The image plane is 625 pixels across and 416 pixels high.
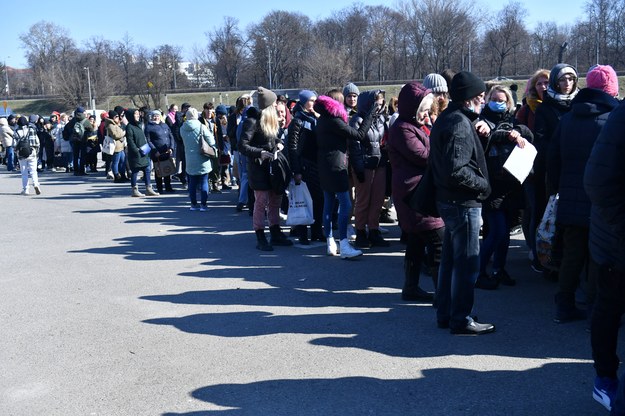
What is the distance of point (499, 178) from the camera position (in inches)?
258

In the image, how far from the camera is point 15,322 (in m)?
6.45

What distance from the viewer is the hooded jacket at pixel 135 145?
15.2 meters

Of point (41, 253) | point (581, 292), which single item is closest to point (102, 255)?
point (41, 253)

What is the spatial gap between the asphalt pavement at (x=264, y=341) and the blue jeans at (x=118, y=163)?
31.5 feet

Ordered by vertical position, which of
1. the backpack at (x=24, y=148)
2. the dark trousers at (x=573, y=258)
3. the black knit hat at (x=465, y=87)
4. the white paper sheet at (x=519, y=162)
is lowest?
the dark trousers at (x=573, y=258)

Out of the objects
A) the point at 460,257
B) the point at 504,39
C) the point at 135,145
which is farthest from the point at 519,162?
the point at 504,39

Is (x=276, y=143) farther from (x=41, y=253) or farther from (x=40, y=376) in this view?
(x=40, y=376)

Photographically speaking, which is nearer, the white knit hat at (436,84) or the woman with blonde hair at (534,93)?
the white knit hat at (436,84)

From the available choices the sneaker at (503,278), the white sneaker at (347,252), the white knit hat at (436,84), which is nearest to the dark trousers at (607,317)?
the sneaker at (503,278)

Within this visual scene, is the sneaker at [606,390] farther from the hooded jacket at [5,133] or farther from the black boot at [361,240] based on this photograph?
the hooded jacket at [5,133]

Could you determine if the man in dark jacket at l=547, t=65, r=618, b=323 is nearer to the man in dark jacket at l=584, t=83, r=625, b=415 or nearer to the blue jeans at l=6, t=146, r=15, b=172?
the man in dark jacket at l=584, t=83, r=625, b=415

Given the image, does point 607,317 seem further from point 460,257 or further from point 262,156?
point 262,156

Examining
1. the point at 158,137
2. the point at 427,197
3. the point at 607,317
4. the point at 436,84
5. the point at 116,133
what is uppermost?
the point at 436,84

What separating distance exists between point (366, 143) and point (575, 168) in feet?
11.4
